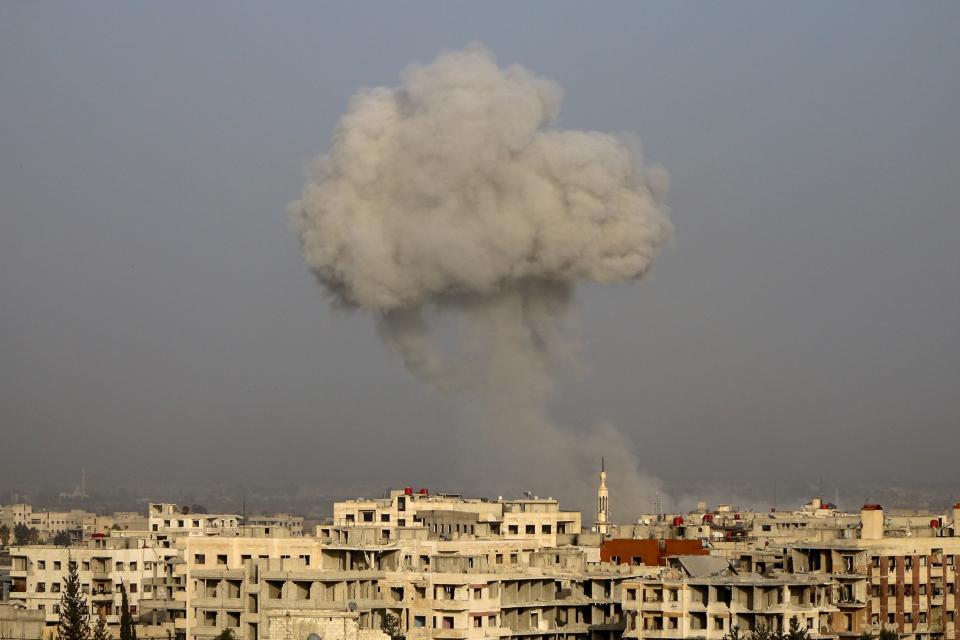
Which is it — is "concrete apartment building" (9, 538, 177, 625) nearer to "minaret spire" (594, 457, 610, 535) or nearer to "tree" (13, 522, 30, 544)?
"minaret spire" (594, 457, 610, 535)

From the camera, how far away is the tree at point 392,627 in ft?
156

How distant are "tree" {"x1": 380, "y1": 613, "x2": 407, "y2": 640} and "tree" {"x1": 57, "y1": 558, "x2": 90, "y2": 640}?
8.71m

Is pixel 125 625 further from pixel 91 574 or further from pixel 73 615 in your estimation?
pixel 91 574

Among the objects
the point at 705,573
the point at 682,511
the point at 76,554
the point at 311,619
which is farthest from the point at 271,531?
the point at 682,511

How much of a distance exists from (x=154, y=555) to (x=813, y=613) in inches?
924

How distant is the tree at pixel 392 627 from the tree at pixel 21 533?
76.0m

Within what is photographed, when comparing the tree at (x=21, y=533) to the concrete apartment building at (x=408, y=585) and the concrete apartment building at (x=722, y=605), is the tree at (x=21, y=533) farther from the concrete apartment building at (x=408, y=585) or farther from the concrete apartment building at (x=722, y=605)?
the concrete apartment building at (x=722, y=605)

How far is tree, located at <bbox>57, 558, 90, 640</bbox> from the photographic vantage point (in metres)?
54.7

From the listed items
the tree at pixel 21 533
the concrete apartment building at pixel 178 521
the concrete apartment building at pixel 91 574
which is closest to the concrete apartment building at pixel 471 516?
the concrete apartment building at pixel 178 521

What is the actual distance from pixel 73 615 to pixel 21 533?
252ft

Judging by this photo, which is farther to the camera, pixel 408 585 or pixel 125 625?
pixel 125 625

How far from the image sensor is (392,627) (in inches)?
1900

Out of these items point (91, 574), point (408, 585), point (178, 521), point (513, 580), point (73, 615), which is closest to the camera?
point (408, 585)

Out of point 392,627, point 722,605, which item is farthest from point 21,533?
point 722,605
